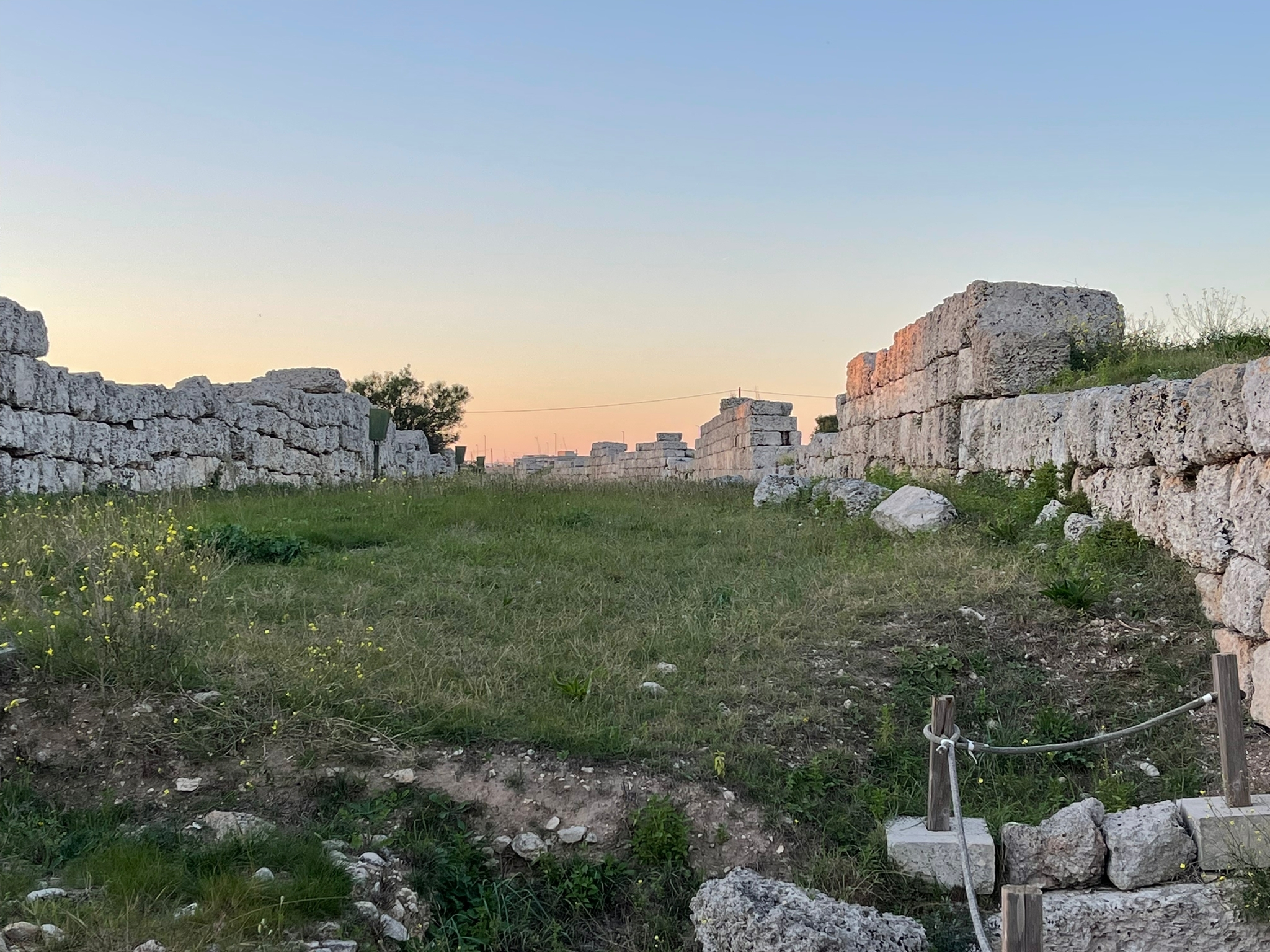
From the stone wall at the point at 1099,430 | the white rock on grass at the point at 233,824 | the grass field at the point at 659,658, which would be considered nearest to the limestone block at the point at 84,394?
the grass field at the point at 659,658

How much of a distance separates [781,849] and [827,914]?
534 mm

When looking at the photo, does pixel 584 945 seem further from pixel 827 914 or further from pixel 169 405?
pixel 169 405

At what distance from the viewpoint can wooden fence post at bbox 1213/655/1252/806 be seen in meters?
4.19

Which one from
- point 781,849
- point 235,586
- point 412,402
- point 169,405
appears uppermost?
point 412,402

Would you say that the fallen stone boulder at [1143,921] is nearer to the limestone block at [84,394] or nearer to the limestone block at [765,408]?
the limestone block at [84,394]

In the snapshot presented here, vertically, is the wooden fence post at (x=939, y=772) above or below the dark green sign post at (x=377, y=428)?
below

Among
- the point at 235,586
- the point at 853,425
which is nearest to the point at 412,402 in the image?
the point at 853,425

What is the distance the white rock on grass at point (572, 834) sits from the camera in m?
4.36

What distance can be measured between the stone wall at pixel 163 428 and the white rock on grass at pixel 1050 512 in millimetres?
10319

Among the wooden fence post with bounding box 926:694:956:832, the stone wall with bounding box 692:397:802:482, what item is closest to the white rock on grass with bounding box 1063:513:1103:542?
the wooden fence post with bounding box 926:694:956:832

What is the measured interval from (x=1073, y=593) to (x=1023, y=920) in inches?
159

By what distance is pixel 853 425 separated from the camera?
651 inches

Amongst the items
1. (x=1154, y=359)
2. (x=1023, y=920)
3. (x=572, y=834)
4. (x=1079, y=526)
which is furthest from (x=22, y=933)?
(x=1154, y=359)

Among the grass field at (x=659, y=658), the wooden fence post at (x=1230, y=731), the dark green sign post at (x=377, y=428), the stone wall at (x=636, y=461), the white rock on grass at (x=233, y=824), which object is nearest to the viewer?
the white rock on grass at (x=233, y=824)
